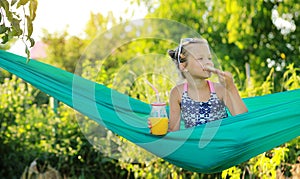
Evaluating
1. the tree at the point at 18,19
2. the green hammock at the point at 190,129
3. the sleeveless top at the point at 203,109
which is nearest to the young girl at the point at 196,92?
the sleeveless top at the point at 203,109

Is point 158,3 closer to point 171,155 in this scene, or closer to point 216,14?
point 216,14

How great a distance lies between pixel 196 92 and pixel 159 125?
45cm

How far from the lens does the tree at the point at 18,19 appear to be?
6.42ft

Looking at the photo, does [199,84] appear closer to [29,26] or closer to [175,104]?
[175,104]

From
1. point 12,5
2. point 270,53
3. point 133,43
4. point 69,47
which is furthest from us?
point 69,47

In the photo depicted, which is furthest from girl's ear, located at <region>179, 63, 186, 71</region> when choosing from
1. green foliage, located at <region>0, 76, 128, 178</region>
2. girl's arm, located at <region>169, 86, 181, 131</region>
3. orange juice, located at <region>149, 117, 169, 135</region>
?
green foliage, located at <region>0, 76, 128, 178</region>

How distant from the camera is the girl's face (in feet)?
9.55

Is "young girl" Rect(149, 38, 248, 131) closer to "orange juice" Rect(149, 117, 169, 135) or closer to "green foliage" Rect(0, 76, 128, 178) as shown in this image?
"orange juice" Rect(149, 117, 169, 135)

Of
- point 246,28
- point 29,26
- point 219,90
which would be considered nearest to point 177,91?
point 219,90

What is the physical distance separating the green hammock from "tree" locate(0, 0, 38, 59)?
71cm

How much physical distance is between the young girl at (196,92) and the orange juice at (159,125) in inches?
8.6

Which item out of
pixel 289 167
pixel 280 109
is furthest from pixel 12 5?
pixel 289 167

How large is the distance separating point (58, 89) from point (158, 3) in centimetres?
422

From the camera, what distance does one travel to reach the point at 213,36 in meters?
6.92
